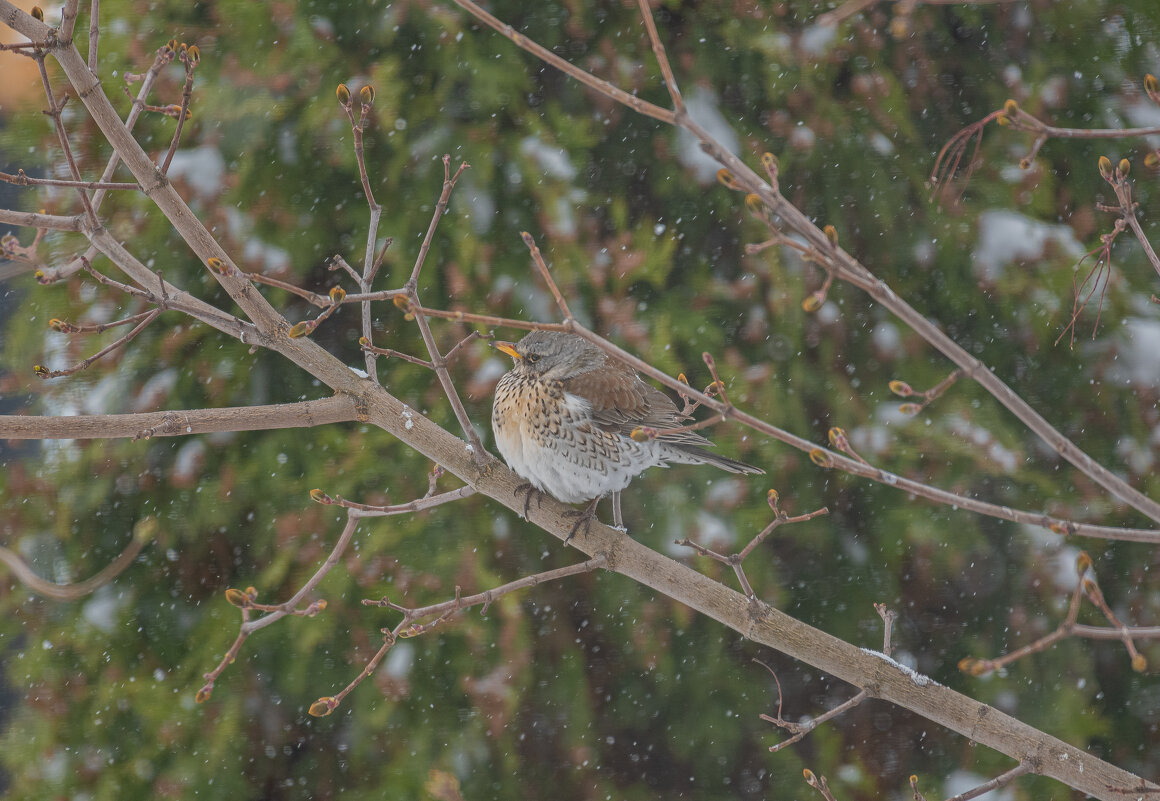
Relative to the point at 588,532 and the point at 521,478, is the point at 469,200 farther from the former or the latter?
the point at 588,532

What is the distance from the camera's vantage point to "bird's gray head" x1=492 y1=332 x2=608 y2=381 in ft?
7.24

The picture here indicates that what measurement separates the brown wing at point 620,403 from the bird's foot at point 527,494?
0.79ft

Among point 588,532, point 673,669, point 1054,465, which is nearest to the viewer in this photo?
point 588,532

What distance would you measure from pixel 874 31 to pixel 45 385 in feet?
9.82

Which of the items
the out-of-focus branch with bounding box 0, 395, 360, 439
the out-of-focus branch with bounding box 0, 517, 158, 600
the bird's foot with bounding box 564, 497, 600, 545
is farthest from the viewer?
the out-of-focus branch with bounding box 0, 517, 158, 600

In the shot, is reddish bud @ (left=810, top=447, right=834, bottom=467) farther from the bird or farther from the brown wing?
the brown wing

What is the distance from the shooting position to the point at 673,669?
2744 mm

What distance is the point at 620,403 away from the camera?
2215mm

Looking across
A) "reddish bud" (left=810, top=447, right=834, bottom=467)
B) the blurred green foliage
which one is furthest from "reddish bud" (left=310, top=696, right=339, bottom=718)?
the blurred green foliage

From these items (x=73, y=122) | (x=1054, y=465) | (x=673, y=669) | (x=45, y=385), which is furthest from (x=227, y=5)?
(x=1054, y=465)

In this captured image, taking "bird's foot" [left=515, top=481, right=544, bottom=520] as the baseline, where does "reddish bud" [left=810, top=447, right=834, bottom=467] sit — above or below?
above

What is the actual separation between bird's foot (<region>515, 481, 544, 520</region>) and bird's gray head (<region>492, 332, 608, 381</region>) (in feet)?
1.08

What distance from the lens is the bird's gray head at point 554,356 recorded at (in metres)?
2.21

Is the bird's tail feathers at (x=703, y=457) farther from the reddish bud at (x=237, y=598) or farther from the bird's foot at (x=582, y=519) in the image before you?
the reddish bud at (x=237, y=598)
